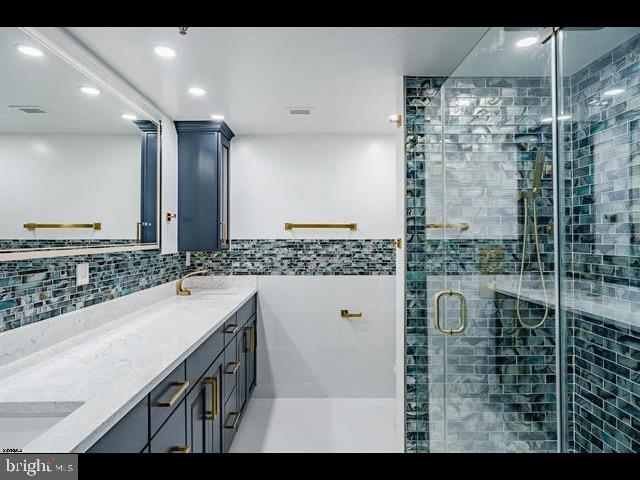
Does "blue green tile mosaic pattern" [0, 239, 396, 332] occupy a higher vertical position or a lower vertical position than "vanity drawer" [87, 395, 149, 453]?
higher

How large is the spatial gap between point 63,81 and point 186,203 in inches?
57.3

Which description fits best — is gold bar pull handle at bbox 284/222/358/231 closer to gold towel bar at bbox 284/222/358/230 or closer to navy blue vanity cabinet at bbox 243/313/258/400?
gold towel bar at bbox 284/222/358/230

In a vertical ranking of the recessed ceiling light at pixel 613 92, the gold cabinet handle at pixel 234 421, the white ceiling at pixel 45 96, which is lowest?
the gold cabinet handle at pixel 234 421

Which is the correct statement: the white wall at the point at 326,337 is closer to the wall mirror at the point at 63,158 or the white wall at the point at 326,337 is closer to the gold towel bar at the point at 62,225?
the wall mirror at the point at 63,158

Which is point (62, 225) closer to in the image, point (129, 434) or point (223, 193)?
point (129, 434)

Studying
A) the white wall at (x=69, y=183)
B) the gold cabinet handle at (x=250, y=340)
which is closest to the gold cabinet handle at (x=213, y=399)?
the gold cabinet handle at (x=250, y=340)

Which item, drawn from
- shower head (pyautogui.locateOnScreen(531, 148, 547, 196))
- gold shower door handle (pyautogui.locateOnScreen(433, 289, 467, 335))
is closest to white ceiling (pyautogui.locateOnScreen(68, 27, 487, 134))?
shower head (pyautogui.locateOnScreen(531, 148, 547, 196))

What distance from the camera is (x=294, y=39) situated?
1729 millimetres

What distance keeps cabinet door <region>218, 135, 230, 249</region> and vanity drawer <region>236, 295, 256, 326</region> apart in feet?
1.71

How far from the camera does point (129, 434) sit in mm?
1077

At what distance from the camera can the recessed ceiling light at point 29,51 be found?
1.44 meters

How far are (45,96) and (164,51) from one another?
562 mm

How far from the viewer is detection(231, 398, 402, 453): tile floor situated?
2.54m
